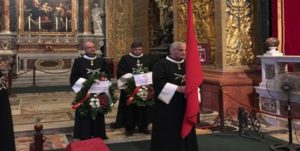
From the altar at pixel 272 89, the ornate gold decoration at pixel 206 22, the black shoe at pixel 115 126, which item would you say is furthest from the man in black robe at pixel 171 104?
the ornate gold decoration at pixel 206 22

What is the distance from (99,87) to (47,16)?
45.3 ft

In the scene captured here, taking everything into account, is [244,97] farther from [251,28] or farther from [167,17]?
[167,17]

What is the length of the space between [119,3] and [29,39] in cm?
506

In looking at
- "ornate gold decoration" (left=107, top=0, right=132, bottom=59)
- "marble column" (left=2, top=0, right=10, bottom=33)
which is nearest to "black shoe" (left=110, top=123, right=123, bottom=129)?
"ornate gold decoration" (left=107, top=0, right=132, bottom=59)

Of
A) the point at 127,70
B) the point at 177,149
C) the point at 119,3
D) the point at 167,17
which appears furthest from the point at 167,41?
the point at 177,149

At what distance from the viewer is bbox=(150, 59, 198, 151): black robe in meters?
4.66

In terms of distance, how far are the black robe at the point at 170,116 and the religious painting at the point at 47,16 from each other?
15.2 m

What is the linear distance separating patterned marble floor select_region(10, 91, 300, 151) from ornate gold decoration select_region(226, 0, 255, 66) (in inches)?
60.1

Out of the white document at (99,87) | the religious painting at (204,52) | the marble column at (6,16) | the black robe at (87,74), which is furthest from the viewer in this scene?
the marble column at (6,16)

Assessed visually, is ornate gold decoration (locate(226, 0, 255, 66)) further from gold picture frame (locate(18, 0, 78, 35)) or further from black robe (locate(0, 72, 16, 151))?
gold picture frame (locate(18, 0, 78, 35))

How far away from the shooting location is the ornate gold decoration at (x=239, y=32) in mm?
8797

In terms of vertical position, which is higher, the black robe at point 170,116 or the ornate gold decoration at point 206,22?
the ornate gold decoration at point 206,22

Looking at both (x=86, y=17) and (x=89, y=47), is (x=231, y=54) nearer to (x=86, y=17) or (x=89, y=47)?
(x=89, y=47)

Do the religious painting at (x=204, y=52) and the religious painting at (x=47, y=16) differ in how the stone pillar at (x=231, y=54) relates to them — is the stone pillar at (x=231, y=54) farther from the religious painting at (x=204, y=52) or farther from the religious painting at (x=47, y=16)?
the religious painting at (x=47, y=16)
